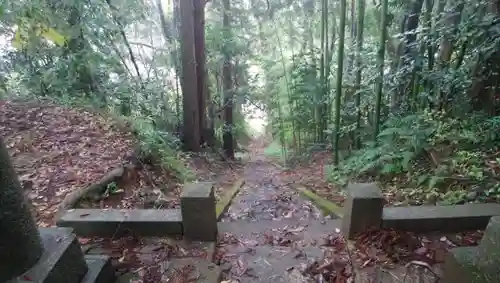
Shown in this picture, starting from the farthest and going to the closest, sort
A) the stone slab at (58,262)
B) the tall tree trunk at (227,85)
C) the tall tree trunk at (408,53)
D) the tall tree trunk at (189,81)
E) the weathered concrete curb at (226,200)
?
the tall tree trunk at (227,85) → the tall tree trunk at (189,81) → the tall tree trunk at (408,53) → the weathered concrete curb at (226,200) → the stone slab at (58,262)

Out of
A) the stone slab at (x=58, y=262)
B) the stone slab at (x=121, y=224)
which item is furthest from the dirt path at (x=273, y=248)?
the stone slab at (x=58, y=262)

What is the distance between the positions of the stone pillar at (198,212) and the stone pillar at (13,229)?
4.01 ft

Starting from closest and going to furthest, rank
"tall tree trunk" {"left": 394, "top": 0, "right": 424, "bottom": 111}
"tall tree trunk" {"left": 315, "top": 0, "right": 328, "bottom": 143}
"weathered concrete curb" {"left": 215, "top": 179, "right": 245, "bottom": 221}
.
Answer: "weathered concrete curb" {"left": 215, "top": 179, "right": 245, "bottom": 221}, "tall tree trunk" {"left": 394, "top": 0, "right": 424, "bottom": 111}, "tall tree trunk" {"left": 315, "top": 0, "right": 328, "bottom": 143}

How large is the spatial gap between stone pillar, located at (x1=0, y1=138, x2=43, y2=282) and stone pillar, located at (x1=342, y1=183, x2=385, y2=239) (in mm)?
A: 2389

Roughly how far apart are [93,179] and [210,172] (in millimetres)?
4463

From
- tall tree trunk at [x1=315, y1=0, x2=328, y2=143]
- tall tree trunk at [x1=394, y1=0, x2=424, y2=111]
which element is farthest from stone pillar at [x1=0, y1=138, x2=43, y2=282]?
tall tree trunk at [x1=315, y1=0, x2=328, y2=143]

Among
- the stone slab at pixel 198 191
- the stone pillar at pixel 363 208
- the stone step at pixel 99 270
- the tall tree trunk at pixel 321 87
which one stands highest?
the tall tree trunk at pixel 321 87

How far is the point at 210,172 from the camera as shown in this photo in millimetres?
8461

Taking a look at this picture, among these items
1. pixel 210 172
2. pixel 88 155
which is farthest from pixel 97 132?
pixel 210 172

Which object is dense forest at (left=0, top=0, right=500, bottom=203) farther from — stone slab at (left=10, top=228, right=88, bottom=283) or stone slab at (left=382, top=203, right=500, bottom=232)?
stone slab at (left=10, top=228, right=88, bottom=283)

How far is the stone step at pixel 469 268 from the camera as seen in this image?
1668 mm

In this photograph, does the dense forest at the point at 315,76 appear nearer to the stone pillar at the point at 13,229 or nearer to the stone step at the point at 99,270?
the stone pillar at the point at 13,229

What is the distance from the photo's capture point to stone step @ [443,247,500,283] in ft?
5.47

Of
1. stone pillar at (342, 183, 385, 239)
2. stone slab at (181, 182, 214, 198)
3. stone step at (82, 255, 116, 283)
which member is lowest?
stone step at (82, 255, 116, 283)
